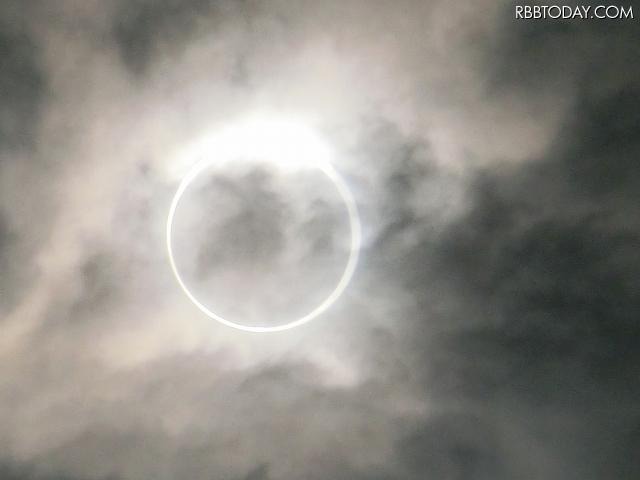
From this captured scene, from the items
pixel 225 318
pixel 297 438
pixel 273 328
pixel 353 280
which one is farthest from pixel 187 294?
pixel 297 438

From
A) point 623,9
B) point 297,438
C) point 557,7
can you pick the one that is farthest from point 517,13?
point 297,438

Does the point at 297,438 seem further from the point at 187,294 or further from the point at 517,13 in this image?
the point at 517,13

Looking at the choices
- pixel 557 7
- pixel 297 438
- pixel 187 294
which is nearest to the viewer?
pixel 557 7

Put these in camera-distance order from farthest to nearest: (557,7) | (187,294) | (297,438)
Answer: (297,438), (187,294), (557,7)

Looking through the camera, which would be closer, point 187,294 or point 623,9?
point 623,9

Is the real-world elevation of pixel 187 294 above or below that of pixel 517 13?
below

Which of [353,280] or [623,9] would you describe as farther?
[353,280]

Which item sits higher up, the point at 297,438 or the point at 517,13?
the point at 517,13

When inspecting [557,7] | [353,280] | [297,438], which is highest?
[557,7]

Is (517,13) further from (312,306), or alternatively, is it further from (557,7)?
(312,306)
